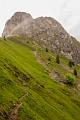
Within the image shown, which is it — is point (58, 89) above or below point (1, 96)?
below

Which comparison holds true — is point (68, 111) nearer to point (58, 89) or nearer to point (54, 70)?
point (58, 89)

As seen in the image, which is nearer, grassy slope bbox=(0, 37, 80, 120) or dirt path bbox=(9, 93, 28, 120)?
dirt path bbox=(9, 93, 28, 120)

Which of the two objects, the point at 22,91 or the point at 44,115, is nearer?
the point at 44,115

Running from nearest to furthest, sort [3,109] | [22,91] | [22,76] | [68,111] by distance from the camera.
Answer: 1. [3,109]
2. [22,91]
3. [68,111]
4. [22,76]

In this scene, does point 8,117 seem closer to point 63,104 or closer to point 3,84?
point 3,84

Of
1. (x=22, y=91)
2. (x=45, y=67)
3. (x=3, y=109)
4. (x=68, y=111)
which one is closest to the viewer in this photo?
(x=3, y=109)

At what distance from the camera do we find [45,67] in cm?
11694

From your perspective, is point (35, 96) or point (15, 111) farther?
point (35, 96)

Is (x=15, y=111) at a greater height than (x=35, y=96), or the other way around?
(x=15, y=111)

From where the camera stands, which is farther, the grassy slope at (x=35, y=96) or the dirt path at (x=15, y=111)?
the grassy slope at (x=35, y=96)

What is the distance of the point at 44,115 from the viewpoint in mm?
66250

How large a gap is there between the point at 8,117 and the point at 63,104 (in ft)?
82.1

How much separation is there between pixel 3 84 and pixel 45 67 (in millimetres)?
50839

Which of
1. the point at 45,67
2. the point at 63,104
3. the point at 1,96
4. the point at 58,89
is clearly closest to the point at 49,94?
the point at 63,104
